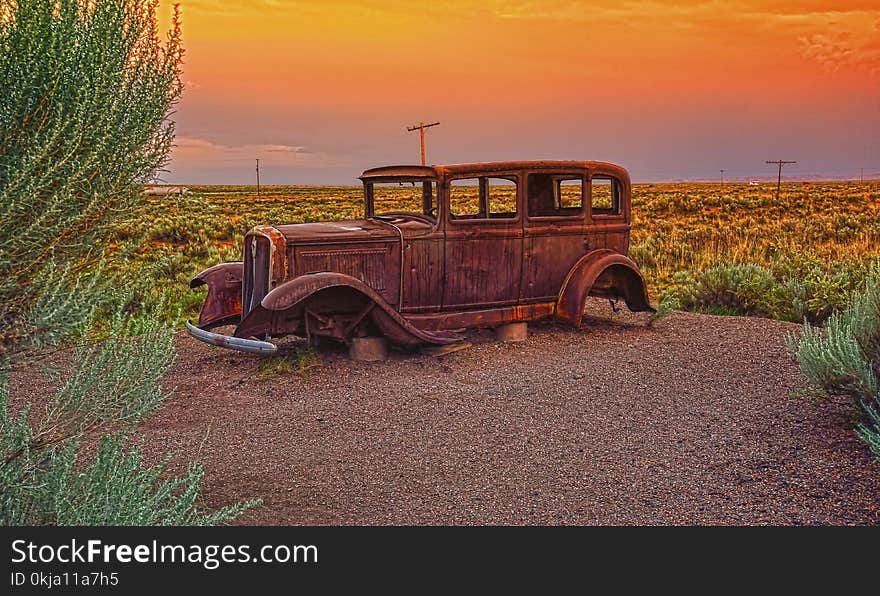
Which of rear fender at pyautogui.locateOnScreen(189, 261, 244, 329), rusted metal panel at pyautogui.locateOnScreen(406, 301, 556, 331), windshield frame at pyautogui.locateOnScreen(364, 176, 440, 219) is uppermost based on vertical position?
windshield frame at pyautogui.locateOnScreen(364, 176, 440, 219)

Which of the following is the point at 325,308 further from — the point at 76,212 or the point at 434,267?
the point at 76,212

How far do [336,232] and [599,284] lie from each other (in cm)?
352

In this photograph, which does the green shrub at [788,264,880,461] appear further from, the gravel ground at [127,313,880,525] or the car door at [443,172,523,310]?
the car door at [443,172,523,310]

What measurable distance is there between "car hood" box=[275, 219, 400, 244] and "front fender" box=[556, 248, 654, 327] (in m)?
2.24

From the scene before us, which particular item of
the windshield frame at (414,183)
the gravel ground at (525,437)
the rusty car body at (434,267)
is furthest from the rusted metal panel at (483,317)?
the windshield frame at (414,183)

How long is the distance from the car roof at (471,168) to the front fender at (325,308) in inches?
60.5

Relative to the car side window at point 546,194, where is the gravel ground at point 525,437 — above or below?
below

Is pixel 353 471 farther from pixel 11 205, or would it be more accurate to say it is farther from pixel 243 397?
pixel 11 205

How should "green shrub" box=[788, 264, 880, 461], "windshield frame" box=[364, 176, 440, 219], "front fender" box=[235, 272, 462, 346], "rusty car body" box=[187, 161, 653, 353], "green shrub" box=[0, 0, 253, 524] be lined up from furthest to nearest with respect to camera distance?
"windshield frame" box=[364, 176, 440, 219] < "rusty car body" box=[187, 161, 653, 353] < "front fender" box=[235, 272, 462, 346] < "green shrub" box=[788, 264, 880, 461] < "green shrub" box=[0, 0, 253, 524]

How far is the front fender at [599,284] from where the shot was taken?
916 centimetres

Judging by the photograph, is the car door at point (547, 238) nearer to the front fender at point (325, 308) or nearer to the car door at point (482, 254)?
the car door at point (482, 254)

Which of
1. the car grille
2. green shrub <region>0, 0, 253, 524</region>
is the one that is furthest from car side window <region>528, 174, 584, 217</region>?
green shrub <region>0, 0, 253, 524</region>

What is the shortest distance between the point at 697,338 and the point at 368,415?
4.66 m

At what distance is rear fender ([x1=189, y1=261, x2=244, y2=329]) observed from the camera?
870cm
